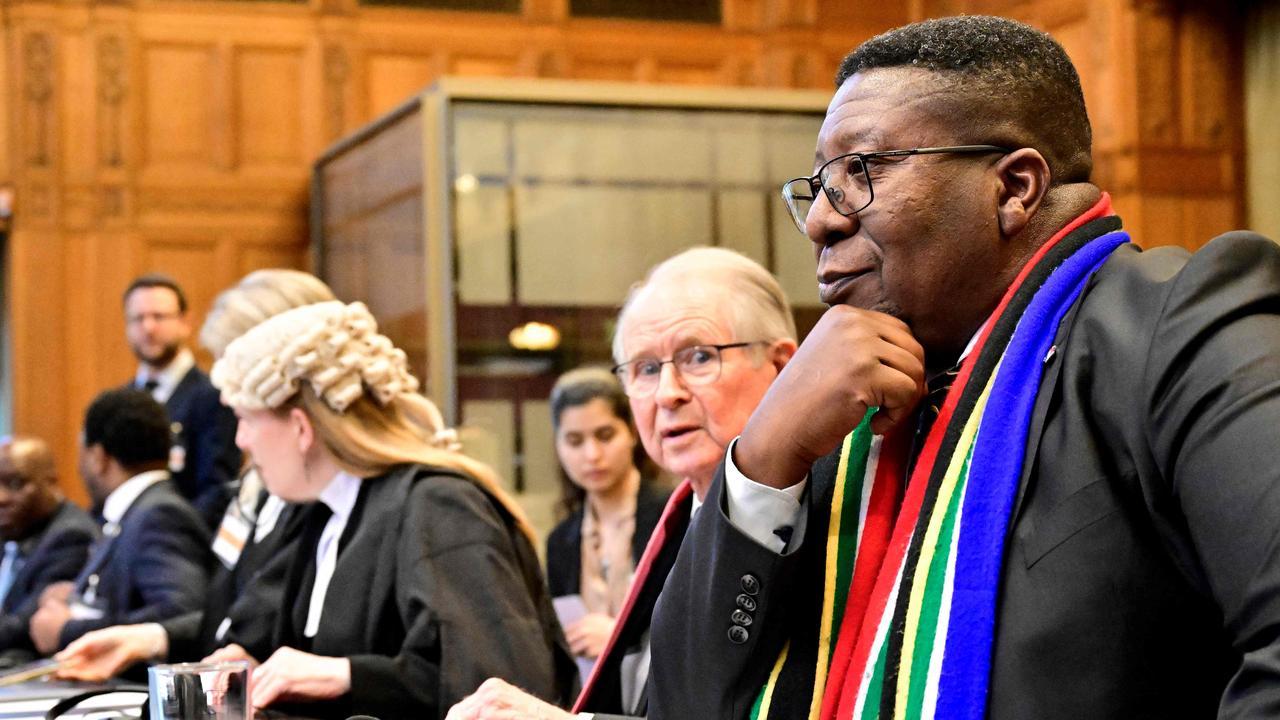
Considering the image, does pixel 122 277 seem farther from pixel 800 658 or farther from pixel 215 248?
pixel 800 658

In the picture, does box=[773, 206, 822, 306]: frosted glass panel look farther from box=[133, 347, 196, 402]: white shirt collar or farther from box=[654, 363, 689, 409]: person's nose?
box=[654, 363, 689, 409]: person's nose

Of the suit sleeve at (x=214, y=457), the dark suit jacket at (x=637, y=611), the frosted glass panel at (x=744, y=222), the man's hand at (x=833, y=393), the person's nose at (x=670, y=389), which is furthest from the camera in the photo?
the frosted glass panel at (x=744, y=222)

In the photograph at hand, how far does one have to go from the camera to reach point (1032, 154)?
1.45 metres

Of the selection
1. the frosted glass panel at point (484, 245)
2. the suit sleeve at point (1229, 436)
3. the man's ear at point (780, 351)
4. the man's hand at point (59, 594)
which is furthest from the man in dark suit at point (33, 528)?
the suit sleeve at point (1229, 436)

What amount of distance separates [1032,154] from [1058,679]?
1.63 ft

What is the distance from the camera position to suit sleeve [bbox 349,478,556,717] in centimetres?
271

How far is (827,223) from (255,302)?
9.00 feet

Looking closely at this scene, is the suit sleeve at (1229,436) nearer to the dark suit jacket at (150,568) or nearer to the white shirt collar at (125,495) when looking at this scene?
the dark suit jacket at (150,568)

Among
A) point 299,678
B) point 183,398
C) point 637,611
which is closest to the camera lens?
point 637,611

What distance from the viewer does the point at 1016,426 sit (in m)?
1.34

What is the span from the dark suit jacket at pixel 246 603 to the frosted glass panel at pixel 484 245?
3005mm

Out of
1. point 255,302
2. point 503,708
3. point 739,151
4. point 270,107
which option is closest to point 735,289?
point 503,708

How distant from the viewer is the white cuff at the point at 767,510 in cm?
148

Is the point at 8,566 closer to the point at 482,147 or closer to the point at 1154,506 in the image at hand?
the point at 482,147
